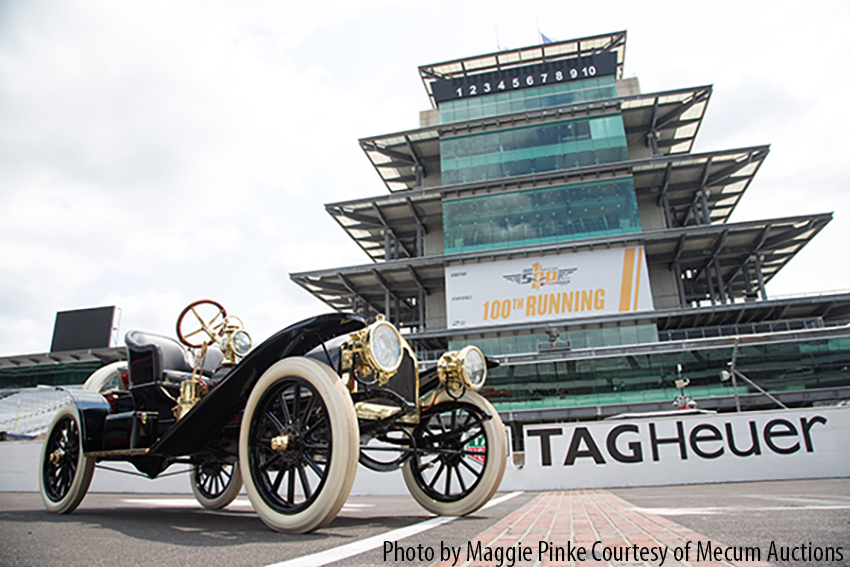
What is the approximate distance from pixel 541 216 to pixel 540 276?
481cm

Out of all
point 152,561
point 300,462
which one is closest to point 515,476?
point 300,462

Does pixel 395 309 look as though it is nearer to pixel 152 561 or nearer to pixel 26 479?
pixel 26 479

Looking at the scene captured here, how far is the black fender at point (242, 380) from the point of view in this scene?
3621 millimetres

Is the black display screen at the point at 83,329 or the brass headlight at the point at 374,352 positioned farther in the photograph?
the black display screen at the point at 83,329

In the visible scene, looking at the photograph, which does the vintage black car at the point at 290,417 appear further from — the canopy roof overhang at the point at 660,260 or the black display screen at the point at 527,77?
the black display screen at the point at 527,77

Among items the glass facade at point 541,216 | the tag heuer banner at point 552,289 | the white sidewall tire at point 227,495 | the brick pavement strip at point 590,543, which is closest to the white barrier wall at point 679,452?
the white sidewall tire at point 227,495

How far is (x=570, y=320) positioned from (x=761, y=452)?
2157 cm

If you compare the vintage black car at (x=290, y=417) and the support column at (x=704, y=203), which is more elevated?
the support column at (x=704, y=203)

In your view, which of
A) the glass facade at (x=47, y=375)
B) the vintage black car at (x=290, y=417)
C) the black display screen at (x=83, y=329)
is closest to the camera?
the vintage black car at (x=290, y=417)

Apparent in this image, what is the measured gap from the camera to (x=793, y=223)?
32938mm

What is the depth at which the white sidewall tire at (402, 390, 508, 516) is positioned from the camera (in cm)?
432

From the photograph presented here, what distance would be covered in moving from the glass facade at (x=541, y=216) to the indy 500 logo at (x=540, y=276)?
2123mm

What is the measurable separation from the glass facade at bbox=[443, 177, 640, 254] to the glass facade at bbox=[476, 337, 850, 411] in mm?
9254

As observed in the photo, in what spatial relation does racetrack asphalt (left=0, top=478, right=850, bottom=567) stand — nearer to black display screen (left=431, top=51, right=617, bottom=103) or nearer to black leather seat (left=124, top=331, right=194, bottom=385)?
black leather seat (left=124, top=331, right=194, bottom=385)
